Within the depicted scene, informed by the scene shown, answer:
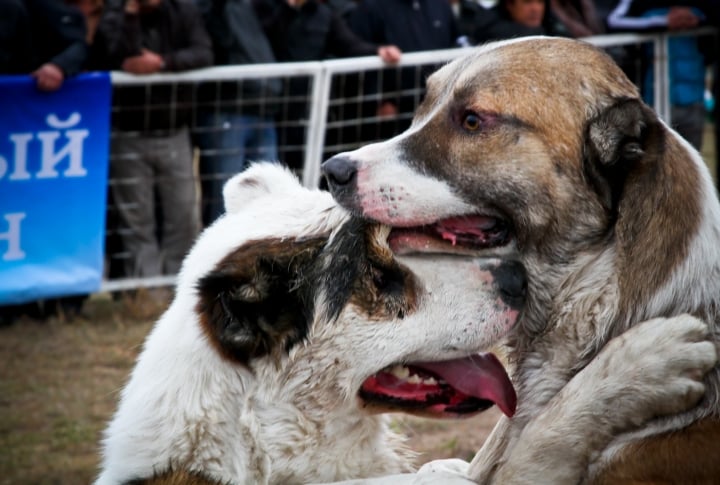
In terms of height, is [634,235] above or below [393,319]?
above

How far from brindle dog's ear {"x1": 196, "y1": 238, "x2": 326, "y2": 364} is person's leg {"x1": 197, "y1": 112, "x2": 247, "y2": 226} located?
5552mm

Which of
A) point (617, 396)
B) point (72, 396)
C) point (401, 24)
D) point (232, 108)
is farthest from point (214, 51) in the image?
point (617, 396)

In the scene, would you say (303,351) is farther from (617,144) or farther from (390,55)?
(390,55)

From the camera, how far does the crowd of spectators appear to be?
340 inches

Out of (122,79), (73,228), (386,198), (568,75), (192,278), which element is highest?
(568,75)

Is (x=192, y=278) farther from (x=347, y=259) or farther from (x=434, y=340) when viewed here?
(x=434, y=340)

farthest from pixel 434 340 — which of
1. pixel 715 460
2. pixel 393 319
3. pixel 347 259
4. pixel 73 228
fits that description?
pixel 73 228

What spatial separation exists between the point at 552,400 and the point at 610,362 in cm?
23

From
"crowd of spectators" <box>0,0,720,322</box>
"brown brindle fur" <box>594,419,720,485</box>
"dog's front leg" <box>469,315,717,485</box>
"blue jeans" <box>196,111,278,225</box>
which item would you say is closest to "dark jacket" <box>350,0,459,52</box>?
"crowd of spectators" <box>0,0,720,322</box>

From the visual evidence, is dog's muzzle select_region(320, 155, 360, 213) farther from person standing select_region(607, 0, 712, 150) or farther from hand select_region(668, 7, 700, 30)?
hand select_region(668, 7, 700, 30)

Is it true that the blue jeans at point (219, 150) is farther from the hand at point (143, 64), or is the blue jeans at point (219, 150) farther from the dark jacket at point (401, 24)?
the dark jacket at point (401, 24)

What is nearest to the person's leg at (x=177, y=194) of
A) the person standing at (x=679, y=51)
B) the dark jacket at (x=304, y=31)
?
the dark jacket at (x=304, y=31)

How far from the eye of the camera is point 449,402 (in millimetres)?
3854

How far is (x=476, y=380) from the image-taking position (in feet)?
12.7
